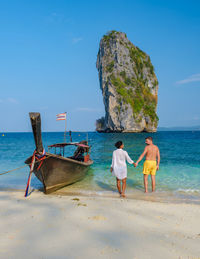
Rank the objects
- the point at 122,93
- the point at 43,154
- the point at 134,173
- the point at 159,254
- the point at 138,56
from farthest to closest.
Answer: the point at 138,56
the point at 122,93
the point at 134,173
the point at 43,154
the point at 159,254

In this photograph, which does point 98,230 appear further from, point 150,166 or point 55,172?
point 55,172

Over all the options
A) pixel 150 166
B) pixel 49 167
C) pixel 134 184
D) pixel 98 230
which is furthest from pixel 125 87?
pixel 98 230

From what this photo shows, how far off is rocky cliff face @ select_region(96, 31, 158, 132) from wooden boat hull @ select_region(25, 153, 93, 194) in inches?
2735

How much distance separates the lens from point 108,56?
276ft

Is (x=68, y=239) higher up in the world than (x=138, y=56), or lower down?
lower down

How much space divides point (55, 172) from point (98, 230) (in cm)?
411

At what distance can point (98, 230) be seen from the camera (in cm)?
398

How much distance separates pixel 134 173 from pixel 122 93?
68.3m

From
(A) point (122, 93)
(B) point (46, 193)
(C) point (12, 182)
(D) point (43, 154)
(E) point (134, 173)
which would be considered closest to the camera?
(D) point (43, 154)

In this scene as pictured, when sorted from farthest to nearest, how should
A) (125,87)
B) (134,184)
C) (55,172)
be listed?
(125,87) < (134,184) < (55,172)

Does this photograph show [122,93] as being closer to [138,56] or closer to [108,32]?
[138,56]

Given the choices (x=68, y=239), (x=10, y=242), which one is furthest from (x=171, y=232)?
(x=10, y=242)

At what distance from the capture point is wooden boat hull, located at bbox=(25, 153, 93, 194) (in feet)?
23.9

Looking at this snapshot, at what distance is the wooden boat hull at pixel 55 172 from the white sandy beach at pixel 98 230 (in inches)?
55.4
